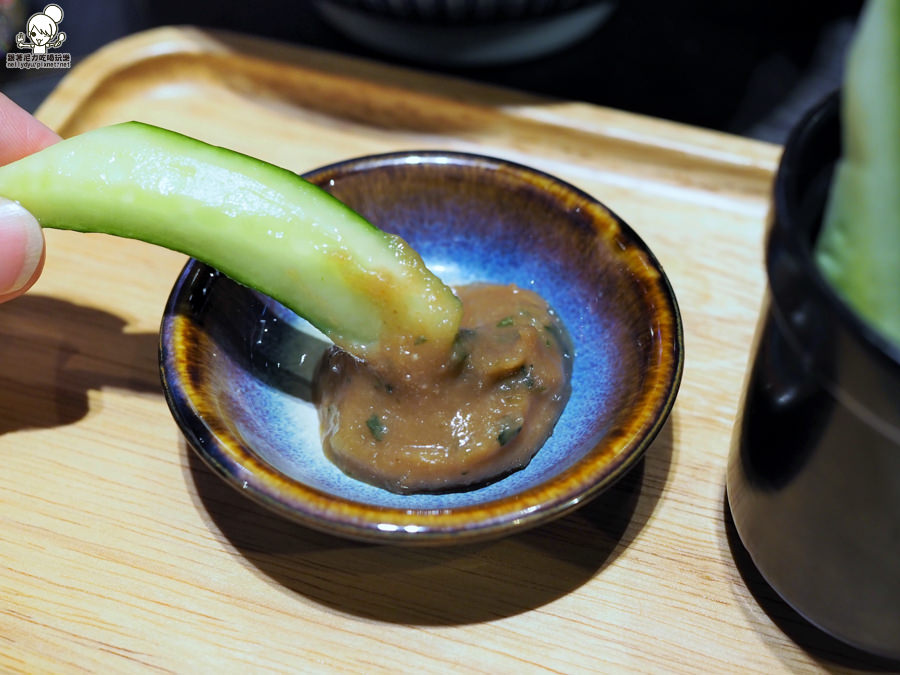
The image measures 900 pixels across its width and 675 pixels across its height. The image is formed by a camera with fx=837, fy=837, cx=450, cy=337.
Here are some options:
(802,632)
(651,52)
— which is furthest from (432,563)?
(651,52)

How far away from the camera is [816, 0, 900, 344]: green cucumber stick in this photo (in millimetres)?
716

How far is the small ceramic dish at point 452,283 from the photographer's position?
35.5 inches

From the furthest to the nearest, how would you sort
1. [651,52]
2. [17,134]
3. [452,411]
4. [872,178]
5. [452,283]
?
[651,52]
[452,283]
[17,134]
[452,411]
[872,178]

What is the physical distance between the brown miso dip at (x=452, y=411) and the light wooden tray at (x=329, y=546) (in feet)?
0.33

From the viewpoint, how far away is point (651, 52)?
7.18ft

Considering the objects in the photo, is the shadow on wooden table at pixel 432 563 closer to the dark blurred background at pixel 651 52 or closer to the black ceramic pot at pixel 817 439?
the black ceramic pot at pixel 817 439

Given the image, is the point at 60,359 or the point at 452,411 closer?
the point at 452,411

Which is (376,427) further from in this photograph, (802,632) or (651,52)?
(651,52)

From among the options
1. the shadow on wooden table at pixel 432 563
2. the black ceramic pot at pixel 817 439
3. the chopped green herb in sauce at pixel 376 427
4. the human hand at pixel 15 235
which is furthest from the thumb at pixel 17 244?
the black ceramic pot at pixel 817 439

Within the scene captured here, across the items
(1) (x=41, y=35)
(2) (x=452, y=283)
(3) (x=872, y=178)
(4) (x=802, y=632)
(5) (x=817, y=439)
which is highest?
(3) (x=872, y=178)

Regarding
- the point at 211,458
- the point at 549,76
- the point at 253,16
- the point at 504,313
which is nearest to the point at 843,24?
the point at 549,76

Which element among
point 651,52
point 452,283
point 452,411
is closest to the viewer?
point 452,411

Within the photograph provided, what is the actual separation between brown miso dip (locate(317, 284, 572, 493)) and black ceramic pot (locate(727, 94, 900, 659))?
0.27 meters

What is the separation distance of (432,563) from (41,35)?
1.68m
